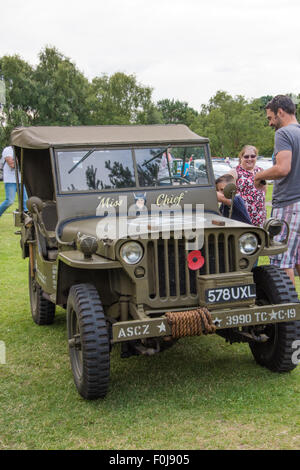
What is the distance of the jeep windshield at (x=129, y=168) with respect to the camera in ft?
17.6

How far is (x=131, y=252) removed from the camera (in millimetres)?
4152

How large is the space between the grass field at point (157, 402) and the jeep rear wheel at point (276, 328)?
0.38 ft

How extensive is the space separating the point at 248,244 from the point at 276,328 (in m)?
0.77

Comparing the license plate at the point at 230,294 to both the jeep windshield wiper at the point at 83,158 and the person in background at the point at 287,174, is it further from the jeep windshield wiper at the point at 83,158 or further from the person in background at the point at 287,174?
the jeep windshield wiper at the point at 83,158

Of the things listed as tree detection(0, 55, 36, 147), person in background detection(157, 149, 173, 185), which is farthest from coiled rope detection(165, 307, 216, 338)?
tree detection(0, 55, 36, 147)

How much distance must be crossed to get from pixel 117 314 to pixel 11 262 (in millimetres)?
5752

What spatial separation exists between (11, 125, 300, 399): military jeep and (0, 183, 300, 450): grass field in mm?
241

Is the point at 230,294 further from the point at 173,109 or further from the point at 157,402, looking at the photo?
the point at 173,109

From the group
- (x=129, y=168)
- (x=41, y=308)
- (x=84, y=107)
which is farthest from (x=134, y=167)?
(x=84, y=107)

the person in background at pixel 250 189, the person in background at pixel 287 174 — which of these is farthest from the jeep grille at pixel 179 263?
the person in background at pixel 250 189

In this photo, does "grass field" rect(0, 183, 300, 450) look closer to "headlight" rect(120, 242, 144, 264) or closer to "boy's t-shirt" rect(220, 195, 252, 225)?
"headlight" rect(120, 242, 144, 264)

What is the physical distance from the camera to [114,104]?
51.7 metres
